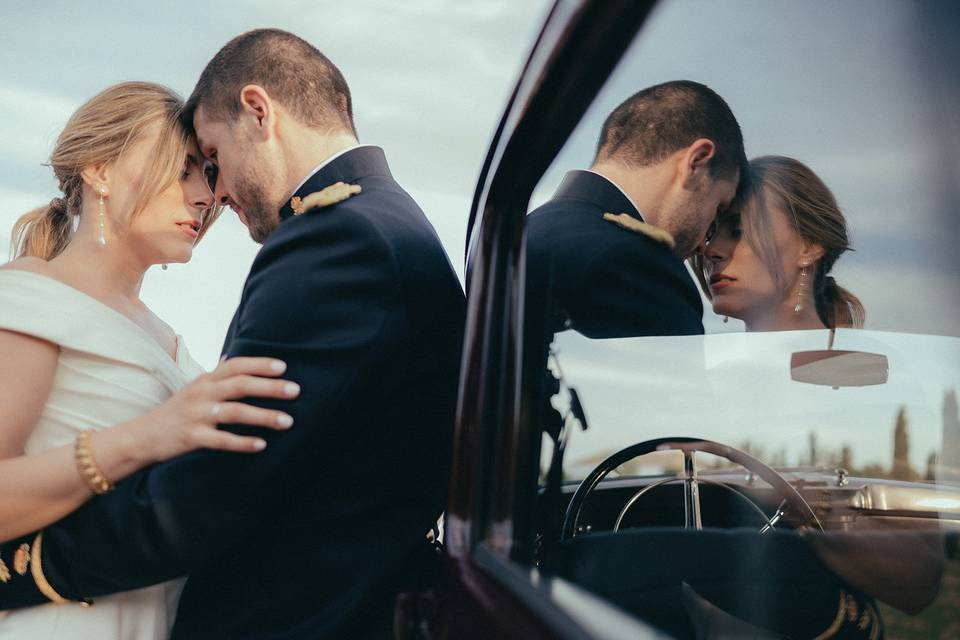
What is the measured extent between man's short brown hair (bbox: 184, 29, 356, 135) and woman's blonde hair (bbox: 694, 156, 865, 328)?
4.32 ft

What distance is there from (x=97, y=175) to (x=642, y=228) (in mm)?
2012

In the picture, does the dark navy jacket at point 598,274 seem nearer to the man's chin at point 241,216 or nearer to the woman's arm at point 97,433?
the woman's arm at point 97,433

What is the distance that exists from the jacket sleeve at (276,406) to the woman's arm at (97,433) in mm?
29

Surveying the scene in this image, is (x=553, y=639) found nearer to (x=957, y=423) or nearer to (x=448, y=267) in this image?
(x=957, y=423)

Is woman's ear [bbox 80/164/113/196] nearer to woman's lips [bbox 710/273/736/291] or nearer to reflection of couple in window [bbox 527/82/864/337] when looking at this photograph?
reflection of couple in window [bbox 527/82/864/337]

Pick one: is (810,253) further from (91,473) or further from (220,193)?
(220,193)

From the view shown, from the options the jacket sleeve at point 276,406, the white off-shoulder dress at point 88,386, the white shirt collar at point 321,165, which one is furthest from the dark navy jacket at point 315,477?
the white shirt collar at point 321,165

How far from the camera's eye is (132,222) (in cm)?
239

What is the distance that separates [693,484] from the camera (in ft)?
3.76

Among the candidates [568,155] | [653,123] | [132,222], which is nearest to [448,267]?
[568,155]

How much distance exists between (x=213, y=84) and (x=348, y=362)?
3.73ft

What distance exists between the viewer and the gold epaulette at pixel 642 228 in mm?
896

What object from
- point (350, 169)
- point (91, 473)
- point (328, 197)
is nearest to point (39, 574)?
point (91, 473)

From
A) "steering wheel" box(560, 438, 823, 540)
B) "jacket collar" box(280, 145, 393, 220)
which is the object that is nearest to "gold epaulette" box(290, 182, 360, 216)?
"jacket collar" box(280, 145, 393, 220)
